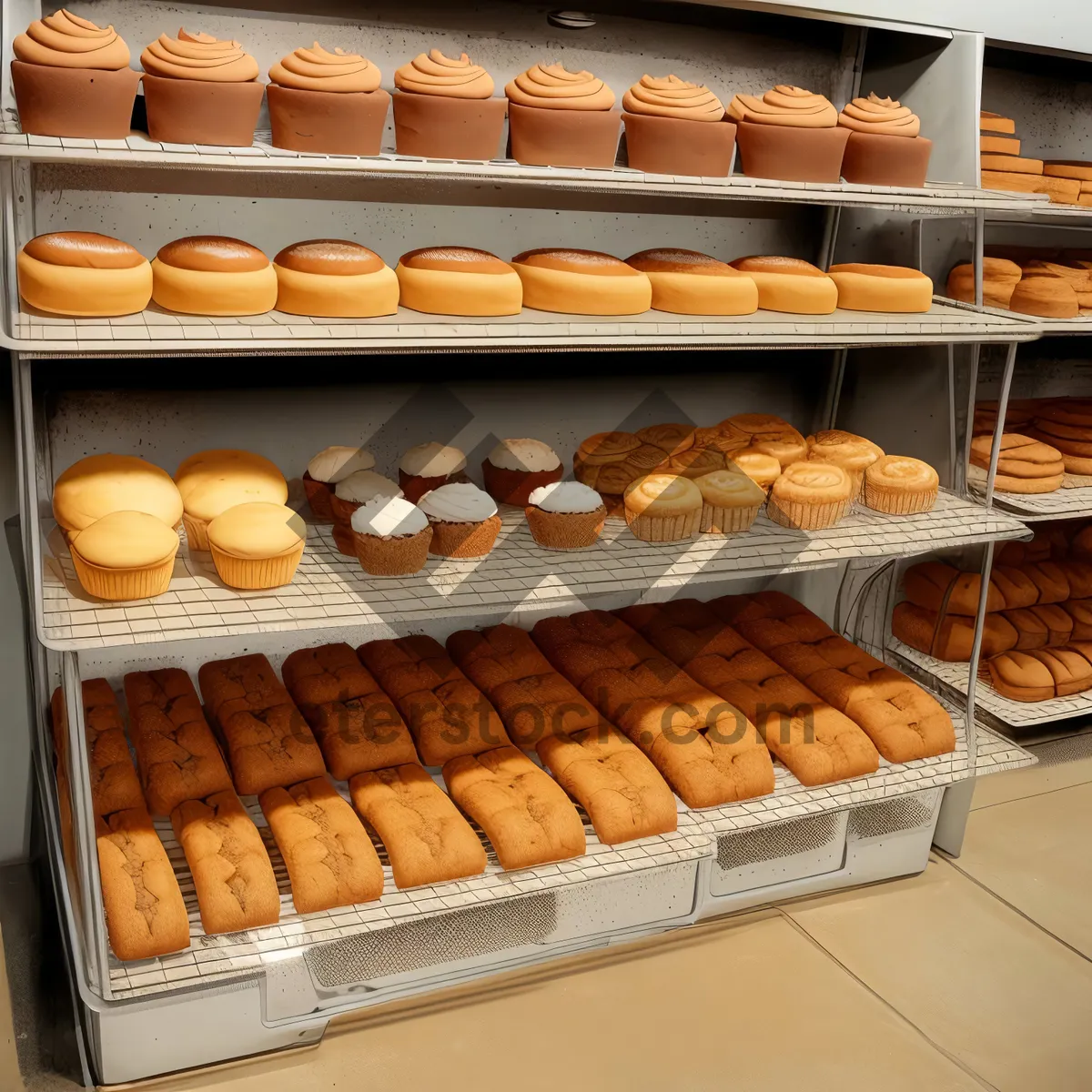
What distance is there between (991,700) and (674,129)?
6.48 ft

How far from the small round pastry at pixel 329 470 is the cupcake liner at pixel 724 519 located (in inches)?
30.5

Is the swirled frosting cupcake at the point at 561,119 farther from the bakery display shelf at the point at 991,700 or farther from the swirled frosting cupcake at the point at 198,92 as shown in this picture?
the bakery display shelf at the point at 991,700

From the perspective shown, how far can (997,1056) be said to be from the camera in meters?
2.40

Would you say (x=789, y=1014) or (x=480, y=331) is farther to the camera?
(x=789, y=1014)

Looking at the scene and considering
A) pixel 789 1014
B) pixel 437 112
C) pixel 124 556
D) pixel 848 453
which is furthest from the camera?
pixel 848 453

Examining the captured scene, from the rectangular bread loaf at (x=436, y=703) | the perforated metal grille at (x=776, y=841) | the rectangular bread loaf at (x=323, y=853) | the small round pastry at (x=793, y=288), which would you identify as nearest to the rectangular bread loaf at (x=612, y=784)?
the rectangular bread loaf at (x=436, y=703)

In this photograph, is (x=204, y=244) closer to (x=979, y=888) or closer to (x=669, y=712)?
(x=669, y=712)

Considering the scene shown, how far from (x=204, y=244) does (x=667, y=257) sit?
102cm

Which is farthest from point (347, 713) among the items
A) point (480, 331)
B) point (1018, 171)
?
point (1018, 171)

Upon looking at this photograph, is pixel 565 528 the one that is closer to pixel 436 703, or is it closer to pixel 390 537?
pixel 390 537

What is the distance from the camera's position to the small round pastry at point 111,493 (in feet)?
6.75

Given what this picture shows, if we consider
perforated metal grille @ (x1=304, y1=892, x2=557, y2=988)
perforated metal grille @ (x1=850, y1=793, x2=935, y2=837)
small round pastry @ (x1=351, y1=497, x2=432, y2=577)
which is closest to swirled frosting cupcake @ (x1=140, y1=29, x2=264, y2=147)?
small round pastry @ (x1=351, y1=497, x2=432, y2=577)

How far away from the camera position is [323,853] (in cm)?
220

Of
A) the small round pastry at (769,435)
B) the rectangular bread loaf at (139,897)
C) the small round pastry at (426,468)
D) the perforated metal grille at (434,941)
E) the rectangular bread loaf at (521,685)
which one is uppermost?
the small round pastry at (769,435)
